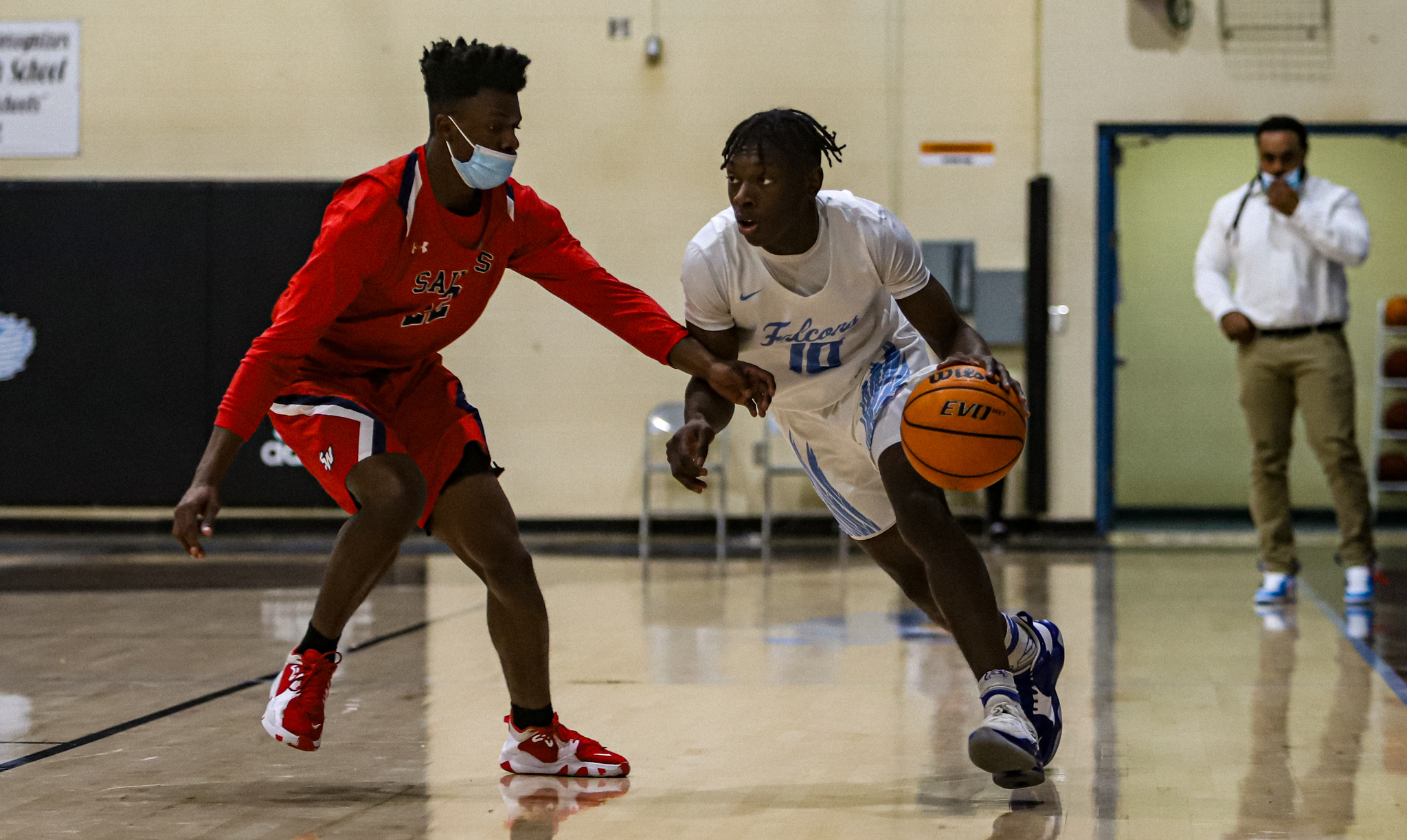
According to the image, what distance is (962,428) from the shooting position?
9.48 ft

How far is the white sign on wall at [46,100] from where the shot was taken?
9594 millimetres

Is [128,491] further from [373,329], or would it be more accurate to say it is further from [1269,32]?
[1269,32]

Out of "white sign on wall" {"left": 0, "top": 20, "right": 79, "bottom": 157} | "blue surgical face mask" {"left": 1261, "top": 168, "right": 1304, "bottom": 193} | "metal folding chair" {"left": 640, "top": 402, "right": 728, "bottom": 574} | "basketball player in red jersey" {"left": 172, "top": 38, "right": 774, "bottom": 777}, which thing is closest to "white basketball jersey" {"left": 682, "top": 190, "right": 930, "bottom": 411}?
"basketball player in red jersey" {"left": 172, "top": 38, "right": 774, "bottom": 777}

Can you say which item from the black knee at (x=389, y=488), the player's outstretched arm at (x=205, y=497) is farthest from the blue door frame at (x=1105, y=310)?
the player's outstretched arm at (x=205, y=497)

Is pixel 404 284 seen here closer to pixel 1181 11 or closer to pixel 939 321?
pixel 939 321

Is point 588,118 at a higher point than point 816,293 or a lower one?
higher

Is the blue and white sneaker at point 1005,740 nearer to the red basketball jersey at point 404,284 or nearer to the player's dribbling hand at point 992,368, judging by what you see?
the player's dribbling hand at point 992,368

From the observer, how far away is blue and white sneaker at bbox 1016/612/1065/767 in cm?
309

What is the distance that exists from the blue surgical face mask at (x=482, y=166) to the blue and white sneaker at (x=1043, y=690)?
4.74 feet

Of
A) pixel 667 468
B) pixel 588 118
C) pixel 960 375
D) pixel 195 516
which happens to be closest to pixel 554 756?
pixel 195 516

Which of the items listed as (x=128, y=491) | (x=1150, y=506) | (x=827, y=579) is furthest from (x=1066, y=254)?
(x=128, y=491)

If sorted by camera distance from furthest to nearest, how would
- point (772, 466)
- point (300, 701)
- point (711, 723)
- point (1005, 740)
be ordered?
1. point (772, 466)
2. point (711, 723)
3. point (300, 701)
4. point (1005, 740)

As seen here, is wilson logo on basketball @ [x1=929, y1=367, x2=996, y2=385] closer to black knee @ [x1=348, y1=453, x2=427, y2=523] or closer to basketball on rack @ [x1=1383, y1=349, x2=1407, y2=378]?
black knee @ [x1=348, y1=453, x2=427, y2=523]

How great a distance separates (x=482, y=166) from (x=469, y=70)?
0.64 ft
